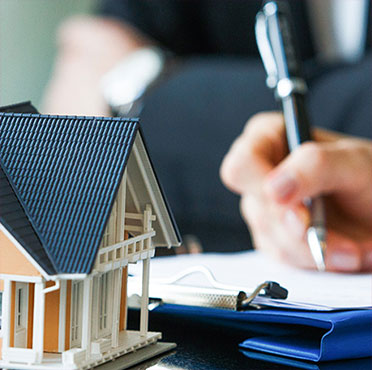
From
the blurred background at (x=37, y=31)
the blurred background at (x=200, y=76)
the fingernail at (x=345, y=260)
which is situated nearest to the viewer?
the fingernail at (x=345, y=260)

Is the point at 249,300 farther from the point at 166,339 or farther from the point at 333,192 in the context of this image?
the point at 333,192

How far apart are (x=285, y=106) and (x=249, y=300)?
37 cm

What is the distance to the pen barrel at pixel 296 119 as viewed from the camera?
68 centimetres

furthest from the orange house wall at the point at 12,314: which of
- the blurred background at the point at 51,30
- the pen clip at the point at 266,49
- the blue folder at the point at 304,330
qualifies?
the blurred background at the point at 51,30

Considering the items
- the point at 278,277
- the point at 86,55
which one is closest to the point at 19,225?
the point at 278,277

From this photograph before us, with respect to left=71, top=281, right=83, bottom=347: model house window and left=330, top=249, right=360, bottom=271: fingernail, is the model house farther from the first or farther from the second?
left=330, top=249, right=360, bottom=271: fingernail

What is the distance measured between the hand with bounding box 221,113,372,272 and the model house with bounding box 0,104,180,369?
298 mm

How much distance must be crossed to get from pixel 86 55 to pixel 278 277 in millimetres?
817

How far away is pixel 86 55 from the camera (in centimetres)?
123

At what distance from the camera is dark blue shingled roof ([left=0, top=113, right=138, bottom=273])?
0.27m

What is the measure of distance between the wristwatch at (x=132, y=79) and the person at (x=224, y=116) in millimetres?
23

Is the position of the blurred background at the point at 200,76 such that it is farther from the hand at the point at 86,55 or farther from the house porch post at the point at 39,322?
the house porch post at the point at 39,322

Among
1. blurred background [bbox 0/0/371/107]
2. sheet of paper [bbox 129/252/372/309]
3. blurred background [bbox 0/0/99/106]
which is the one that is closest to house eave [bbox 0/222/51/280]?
sheet of paper [bbox 129/252/372/309]

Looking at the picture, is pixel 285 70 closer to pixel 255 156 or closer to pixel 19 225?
pixel 255 156
